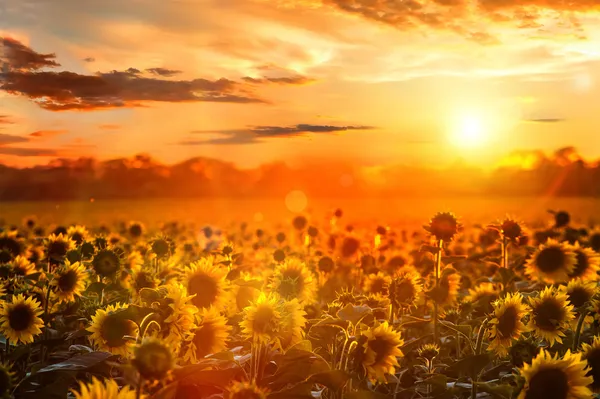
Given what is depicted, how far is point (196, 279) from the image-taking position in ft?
18.9

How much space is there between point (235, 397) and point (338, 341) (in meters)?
2.79

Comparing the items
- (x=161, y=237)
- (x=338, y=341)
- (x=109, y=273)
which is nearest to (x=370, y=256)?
(x=161, y=237)

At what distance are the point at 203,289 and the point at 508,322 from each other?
2.63 m

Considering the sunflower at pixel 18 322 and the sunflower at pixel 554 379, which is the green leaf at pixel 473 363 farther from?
the sunflower at pixel 18 322

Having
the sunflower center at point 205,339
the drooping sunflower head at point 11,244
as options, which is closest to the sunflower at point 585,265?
the sunflower center at point 205,339

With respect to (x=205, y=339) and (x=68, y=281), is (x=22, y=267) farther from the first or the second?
(x=205, y=339)

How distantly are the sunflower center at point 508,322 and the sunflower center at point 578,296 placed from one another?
2.95 ft

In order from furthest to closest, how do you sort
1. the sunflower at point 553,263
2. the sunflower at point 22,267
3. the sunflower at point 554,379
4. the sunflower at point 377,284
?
the sunflower at point 22,267
the sunflower at point 377,284
the sunflower at point 553,263
the sunflower at point 554,379

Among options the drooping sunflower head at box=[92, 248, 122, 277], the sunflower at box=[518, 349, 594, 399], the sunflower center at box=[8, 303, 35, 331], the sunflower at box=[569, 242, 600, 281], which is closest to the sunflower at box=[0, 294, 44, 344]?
the sunflower center at box=[8, 303, 35, 331]

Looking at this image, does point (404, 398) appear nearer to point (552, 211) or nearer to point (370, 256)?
point (370, 256)

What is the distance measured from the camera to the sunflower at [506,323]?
18.2ft

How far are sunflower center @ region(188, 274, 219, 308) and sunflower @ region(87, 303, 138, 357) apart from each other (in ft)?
1.87

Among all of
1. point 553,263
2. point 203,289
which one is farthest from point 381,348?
point 553,263

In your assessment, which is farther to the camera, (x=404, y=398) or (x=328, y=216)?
(x=328, y=216)
